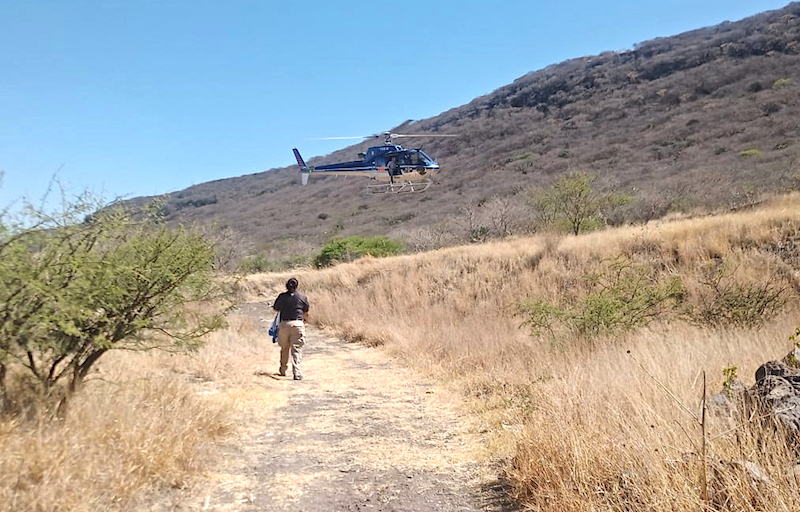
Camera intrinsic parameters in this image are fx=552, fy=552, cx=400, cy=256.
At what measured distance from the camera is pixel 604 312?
938 centimetres

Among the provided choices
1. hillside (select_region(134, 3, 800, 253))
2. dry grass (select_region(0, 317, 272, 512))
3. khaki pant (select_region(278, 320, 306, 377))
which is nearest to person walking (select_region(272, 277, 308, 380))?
khaki pant (select_region(278, 320, 306, 377))

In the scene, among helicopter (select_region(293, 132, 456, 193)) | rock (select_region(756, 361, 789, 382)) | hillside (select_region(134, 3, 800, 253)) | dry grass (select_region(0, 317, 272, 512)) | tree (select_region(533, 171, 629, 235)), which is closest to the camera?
dry grass (select_region(0, 317, 272, 512))

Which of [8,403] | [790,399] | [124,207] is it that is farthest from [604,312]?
[8,403]

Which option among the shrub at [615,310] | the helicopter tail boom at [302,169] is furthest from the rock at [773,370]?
the helicopter tail boom at [302,169]

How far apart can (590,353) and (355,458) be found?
13.2 feet

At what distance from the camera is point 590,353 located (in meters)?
8.05

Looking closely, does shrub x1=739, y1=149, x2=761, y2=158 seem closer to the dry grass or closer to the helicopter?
the helicopter

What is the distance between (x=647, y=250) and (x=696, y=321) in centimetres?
634

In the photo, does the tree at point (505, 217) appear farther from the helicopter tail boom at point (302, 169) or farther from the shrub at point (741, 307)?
the shrub at point (741, 307)

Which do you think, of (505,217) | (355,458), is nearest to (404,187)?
(505,217)

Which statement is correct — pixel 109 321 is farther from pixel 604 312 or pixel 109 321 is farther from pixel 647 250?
pixel 647 250

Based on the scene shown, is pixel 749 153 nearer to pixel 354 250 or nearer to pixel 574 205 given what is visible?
pixel 574 205

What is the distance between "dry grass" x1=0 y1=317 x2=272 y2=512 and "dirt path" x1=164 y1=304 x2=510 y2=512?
325 mm

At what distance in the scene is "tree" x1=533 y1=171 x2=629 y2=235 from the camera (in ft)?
74.2
